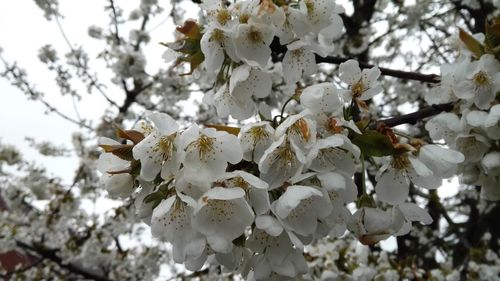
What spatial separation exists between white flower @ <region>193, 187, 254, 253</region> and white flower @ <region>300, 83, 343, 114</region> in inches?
9.4

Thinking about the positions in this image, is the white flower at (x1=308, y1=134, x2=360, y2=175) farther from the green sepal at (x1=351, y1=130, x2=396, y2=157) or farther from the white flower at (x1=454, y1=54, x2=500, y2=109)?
the white flower at (x1=454, y1=54, x2=500, y2=109)

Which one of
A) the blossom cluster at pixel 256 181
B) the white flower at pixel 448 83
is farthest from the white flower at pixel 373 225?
the white flower at pixel 448 83

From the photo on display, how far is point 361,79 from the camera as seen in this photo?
1136 millimetres

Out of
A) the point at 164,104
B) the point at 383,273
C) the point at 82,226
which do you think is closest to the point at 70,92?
the point at 164,104

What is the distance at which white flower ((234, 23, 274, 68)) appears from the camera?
1.12 meters

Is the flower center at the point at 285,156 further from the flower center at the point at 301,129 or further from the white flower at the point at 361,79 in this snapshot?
the white flower at the point at 361,79

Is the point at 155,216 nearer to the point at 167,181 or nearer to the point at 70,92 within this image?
the point at 167,181

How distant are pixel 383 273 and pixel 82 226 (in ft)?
12.2

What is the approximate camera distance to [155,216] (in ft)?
2.88

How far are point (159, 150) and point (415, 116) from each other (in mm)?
692

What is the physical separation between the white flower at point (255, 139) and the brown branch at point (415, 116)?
0.24 m

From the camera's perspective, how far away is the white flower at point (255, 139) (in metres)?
0.95

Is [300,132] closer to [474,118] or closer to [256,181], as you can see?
[256,181]

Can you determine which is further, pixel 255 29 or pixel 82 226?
pixel 82 226
